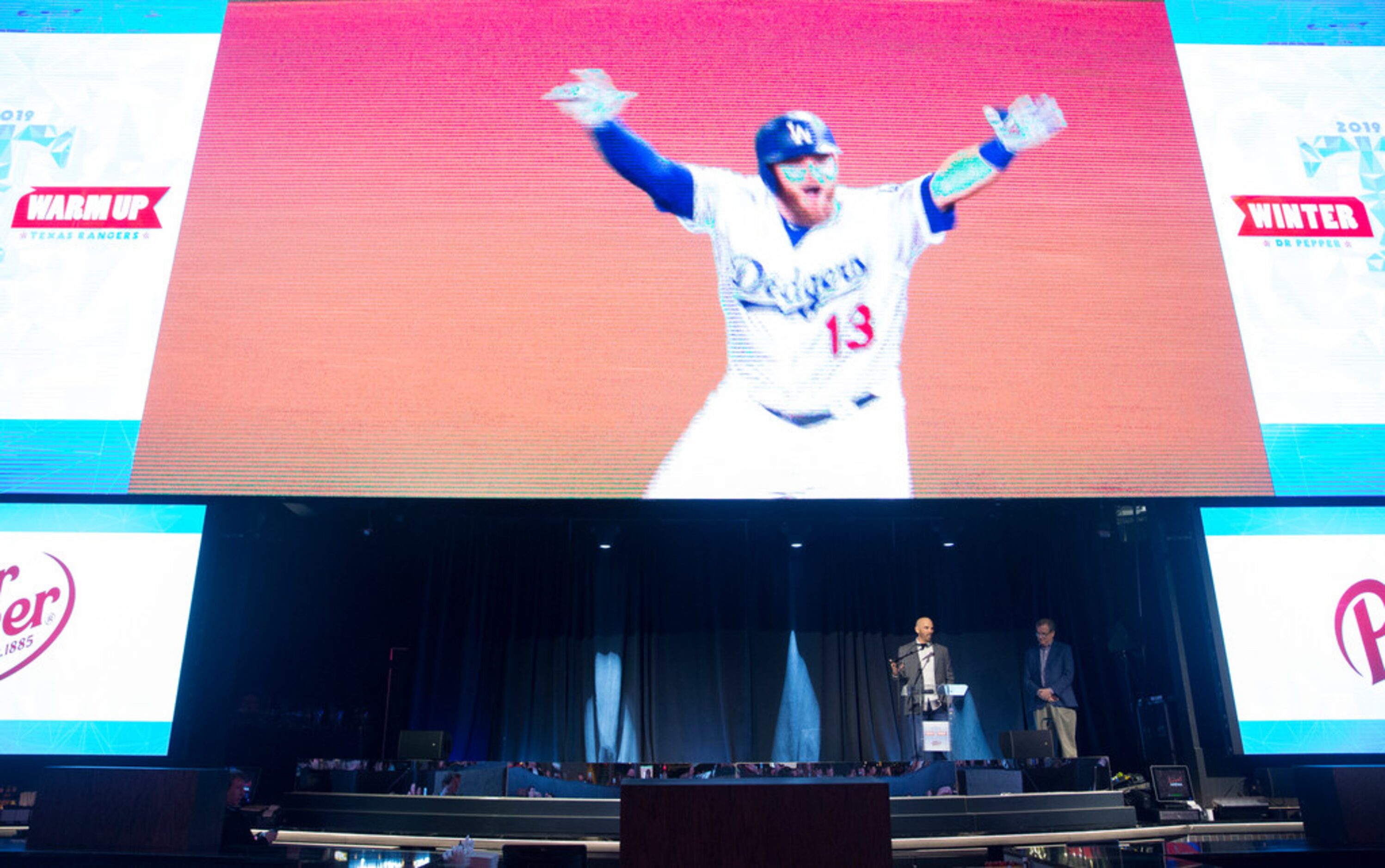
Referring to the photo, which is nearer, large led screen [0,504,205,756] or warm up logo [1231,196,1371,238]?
large led screen [0,504,205,756]

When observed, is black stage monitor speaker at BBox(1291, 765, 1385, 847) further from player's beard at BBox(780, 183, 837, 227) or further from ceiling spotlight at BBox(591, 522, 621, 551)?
ceiling spotlight at BBox(591, 522, 621, 551)

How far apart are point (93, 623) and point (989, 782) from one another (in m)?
4.26

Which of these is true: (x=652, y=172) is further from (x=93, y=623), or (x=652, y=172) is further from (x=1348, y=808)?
(x=1348, y=808)

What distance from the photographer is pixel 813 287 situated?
178 inches

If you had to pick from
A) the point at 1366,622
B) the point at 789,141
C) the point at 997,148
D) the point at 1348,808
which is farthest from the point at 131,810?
the point at 1366,622

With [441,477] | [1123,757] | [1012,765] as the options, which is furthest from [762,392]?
[1123,757]

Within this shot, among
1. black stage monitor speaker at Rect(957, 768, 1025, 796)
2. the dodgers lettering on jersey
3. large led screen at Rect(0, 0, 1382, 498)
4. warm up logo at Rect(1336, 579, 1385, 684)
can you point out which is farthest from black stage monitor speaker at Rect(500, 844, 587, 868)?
warm up logo at Rect(1336, 579, 1385, 684)

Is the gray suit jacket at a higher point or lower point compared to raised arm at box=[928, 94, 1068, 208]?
lower

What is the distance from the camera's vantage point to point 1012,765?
448 cm

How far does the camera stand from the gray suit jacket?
20.2 ft

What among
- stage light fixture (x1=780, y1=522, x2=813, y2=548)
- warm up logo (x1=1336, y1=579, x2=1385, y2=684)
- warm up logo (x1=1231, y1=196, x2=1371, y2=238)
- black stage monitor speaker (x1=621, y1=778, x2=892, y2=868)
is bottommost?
black stage monitor speaker (x1=621, y1=778, x2=892, y2=868)

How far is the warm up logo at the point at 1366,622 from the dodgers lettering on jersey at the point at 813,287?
7.82 ft

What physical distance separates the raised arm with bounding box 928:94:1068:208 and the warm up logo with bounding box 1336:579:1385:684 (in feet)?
8.65

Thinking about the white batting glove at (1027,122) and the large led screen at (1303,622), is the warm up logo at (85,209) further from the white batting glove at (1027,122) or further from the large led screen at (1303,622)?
the large led screen at (1303,622)
